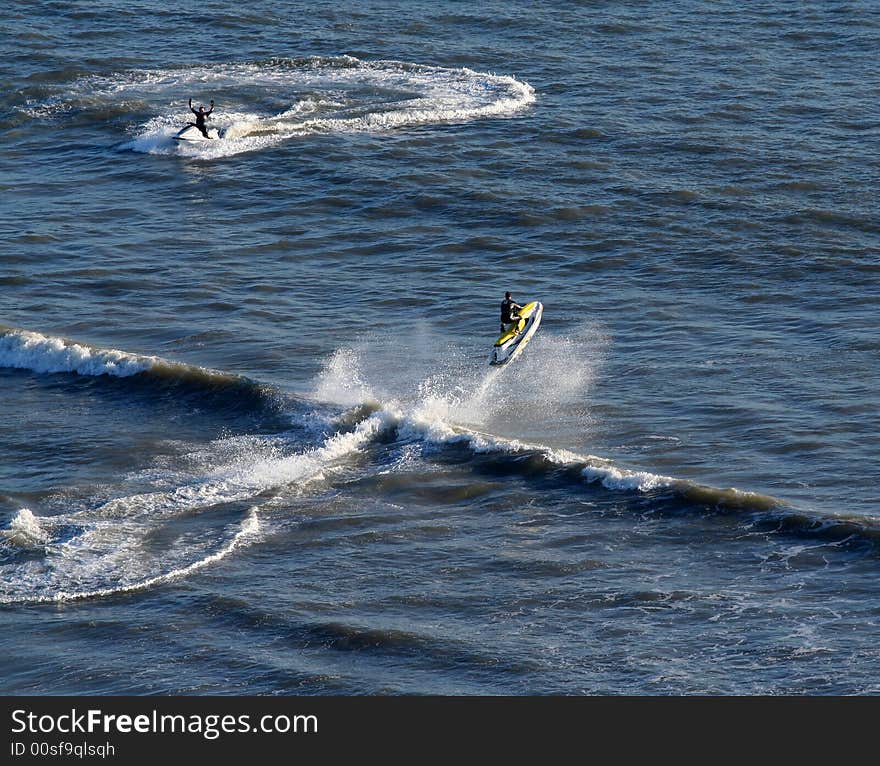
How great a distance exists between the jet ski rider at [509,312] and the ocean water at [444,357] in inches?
56.0

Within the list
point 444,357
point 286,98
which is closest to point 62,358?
point 444,357

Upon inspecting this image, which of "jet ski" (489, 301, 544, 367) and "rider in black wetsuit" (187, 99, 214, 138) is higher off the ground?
"rider in black wetsuit" (187, 99, 214, 138)

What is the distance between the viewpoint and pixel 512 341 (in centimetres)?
3638

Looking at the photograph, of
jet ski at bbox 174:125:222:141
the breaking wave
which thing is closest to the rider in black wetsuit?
jet ski at bbox 174:125:222:141

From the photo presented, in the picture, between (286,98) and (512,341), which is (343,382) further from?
(286,98)

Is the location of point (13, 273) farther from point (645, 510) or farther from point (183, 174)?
point (645, 510)

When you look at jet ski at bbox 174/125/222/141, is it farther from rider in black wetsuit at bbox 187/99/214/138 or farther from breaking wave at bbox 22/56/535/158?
breaking wave at bbox 22/56/535/158

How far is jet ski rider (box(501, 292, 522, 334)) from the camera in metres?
35.7

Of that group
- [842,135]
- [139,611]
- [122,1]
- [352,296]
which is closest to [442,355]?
[352,296]

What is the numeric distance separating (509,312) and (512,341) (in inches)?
33.8

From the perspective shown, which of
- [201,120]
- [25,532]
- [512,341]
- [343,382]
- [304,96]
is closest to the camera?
[25,532]

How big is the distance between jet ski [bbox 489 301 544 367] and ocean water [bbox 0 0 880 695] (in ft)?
1.62

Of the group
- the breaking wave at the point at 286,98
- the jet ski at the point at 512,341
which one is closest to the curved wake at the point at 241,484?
the jet ski at the point at 512,341

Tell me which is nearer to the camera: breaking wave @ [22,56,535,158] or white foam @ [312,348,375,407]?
white foam @ [312,348,375,407]
